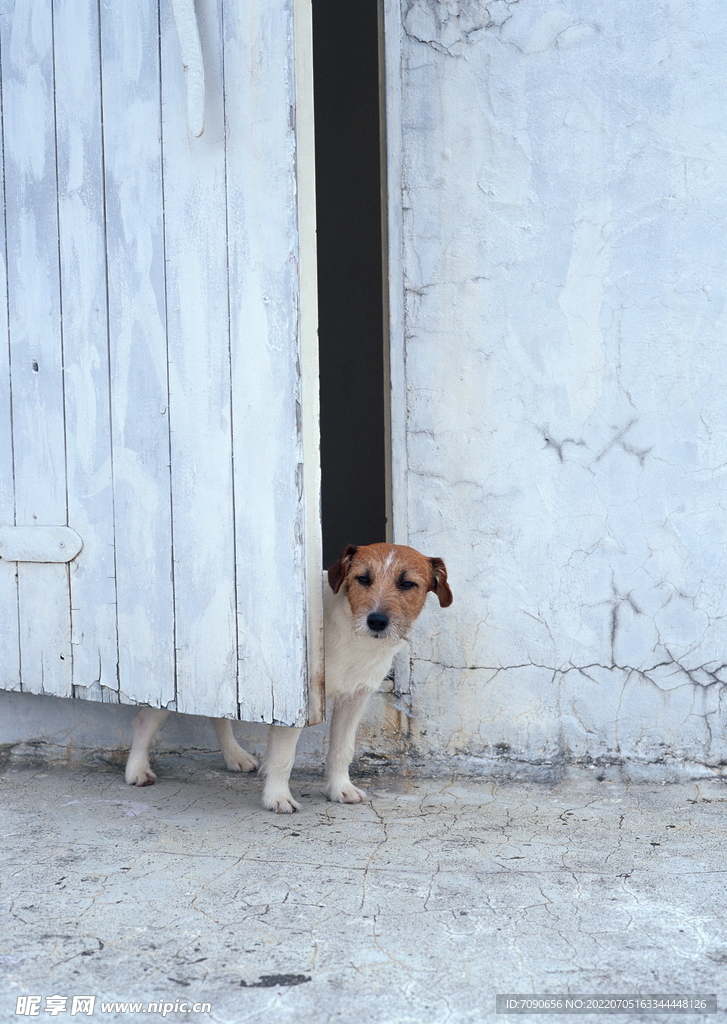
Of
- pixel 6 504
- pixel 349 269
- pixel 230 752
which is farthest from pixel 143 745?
pixel 349 269

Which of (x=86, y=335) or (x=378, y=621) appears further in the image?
(x=86, y=335)

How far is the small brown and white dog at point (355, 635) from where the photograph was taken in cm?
284

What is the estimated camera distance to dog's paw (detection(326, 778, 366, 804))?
304 cm

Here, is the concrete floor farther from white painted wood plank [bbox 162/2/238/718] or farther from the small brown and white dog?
white painted wood plank [bbox 162/2/238/718]

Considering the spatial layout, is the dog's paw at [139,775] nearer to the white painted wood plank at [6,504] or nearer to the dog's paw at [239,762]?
the dog's paw at [239,762]

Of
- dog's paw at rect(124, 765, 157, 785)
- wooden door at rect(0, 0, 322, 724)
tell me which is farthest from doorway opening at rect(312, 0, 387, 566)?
wooden door at rect(0, 0, 322, 724)

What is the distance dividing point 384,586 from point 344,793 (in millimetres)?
764

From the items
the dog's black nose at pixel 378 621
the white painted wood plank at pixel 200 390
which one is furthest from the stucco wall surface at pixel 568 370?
the white painted wood plank at pixel 200 390

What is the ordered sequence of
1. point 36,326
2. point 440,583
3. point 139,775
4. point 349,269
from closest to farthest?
point 440,583
point 36,326
point 139,775
point 349,269

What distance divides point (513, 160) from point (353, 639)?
180 centimetres

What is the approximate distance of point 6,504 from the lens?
10.6 ft

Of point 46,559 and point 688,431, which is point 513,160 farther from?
point 46,559

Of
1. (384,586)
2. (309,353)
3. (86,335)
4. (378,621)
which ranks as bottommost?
(378,621)

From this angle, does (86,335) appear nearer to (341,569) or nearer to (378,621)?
(341,569)
